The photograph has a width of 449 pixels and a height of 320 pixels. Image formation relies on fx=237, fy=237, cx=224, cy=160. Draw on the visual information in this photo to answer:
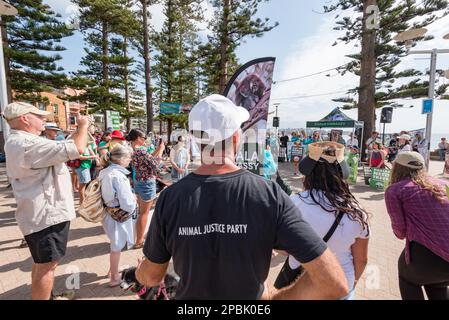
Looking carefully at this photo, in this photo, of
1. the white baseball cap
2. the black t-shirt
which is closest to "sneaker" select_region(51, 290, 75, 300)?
the black t-shirt

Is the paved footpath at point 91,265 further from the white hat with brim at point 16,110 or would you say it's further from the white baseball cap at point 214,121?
the white baseball cap at point 214,121

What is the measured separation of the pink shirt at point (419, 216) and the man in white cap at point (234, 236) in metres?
1.41

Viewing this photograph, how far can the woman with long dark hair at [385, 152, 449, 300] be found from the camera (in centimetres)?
186

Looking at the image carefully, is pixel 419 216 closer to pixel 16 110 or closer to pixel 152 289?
pixel 152 289

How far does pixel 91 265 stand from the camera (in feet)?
11.3

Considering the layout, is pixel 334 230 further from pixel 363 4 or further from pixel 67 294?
pixel 363 4

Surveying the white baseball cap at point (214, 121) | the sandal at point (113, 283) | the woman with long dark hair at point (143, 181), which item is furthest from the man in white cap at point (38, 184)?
the white baseball cap at point (214, 121)

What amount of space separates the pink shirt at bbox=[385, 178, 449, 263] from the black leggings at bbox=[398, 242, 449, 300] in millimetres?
51

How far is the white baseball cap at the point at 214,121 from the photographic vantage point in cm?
110

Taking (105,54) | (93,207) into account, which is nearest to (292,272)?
(93,207)

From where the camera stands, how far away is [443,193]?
191 centimetres

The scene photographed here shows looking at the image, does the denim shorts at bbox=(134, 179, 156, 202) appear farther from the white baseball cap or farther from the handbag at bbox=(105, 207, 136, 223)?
the white baseball cap

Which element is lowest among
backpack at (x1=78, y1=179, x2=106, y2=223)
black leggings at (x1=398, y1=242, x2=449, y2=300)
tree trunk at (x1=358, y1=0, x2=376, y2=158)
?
black leggings at (x1=398, y1=242, x2=449, y2=300)
